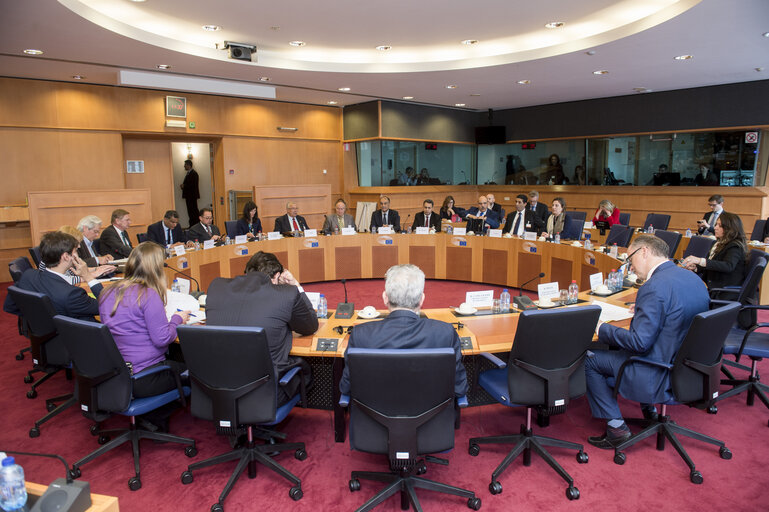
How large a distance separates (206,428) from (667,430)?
284 cm

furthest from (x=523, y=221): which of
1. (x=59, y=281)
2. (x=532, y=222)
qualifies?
(x=59, y=281)

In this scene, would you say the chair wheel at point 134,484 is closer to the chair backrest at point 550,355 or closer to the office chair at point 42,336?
the office chair at point 42,336

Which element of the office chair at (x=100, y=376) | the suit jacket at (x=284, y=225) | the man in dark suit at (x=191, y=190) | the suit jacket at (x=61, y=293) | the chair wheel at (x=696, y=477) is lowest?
the chair wheel at (x=696, y=477)

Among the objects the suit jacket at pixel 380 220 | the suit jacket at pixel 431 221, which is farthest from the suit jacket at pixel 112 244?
the suit jacket at pixel 431 221

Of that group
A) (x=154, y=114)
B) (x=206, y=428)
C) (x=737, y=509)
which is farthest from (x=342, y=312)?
(x=154, y=114)

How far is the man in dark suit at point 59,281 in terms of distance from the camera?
10.8 feet

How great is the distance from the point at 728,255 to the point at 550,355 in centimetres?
303

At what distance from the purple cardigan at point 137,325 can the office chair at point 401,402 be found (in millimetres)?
1202

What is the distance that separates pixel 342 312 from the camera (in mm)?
3578

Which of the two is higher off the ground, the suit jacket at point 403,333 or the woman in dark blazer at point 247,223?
the woman in dark blazer at point 247,223

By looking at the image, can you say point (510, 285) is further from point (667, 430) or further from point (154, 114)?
point (154, 114)

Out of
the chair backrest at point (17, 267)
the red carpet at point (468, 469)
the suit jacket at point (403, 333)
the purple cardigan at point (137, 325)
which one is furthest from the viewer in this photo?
the chair backrest at point (17, 267)

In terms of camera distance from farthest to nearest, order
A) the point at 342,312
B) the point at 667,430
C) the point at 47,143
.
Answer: the point at 47,143 → the point at 342,312 → the point at 667,430

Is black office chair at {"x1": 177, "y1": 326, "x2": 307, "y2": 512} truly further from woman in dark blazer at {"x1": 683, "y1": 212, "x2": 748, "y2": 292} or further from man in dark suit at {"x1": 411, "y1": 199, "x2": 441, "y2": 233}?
man in dark suit at {"x1": 411, "y1": 199, "x2": 441, "y2": 233}
